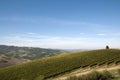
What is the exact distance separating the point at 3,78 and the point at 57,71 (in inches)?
659

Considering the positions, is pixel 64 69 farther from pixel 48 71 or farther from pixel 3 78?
pixel 3 78

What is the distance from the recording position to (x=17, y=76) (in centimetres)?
5916

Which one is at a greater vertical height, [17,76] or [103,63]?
[103,63]

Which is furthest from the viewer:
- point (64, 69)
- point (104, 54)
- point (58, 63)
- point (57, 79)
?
point (104, 54)

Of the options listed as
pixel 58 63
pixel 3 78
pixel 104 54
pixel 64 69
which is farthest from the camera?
pixel 104 54

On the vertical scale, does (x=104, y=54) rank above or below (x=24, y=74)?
above

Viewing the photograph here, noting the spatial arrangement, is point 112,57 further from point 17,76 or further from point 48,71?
point 17,76

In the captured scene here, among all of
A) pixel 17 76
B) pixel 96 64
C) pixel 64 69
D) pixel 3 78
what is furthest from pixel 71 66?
pixel 3 78

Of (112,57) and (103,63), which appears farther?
(112,57)

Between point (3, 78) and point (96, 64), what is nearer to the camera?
point (3, 78)

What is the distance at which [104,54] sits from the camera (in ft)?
260

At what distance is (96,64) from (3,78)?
3014cm

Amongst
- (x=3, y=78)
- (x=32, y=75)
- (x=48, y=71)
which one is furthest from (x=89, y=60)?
(x=3, y=78)

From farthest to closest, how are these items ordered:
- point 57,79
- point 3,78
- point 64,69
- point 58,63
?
1. point 58,63
2. point 64,69
3. point 3,78
4. point 57,79
